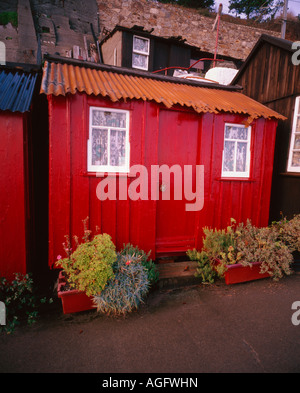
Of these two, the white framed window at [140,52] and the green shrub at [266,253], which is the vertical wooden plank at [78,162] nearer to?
the green shrub at [266,253]

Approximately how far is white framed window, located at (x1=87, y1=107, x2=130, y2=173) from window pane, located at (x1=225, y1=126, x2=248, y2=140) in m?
2.49

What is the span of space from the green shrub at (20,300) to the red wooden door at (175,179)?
2553mm

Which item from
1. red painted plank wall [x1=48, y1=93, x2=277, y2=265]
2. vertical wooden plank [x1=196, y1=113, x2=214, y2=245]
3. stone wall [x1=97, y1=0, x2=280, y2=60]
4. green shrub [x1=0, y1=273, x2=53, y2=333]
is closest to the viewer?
green shrub [x1=0, y1=273, x2=53, y2=333]

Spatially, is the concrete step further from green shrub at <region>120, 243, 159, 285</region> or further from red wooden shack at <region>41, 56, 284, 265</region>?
red wooden shack at <region>41, 56, 284, 265</region>

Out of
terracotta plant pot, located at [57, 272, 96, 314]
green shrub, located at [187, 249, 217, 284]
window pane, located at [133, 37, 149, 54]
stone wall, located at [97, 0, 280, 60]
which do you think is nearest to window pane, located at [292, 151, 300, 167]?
green shrub, located at [187, 249, 217, 284]

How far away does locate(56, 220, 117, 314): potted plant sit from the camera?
11.4 feet

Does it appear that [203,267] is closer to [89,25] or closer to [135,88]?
[135,88]

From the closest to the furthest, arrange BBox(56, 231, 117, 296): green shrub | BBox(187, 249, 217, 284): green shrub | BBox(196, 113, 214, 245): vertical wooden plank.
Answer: BBox(56, 231, 117, 296): green shrub < BBox(187, 249, 217, 284): green shrub < BBox(196, 113, 214, 245): vertical wooden plank

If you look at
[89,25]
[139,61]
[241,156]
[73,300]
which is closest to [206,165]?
[241,156]

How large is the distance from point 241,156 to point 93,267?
440 centimetres

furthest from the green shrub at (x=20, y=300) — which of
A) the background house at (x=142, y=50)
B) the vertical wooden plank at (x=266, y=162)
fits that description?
the background house at (x=142, y=50)

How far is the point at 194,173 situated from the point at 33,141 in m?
3.66

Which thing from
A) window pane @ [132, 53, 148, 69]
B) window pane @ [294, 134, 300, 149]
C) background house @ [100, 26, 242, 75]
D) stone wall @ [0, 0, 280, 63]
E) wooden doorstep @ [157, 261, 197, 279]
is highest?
stone wall @ [0, 0, 280, 63]
